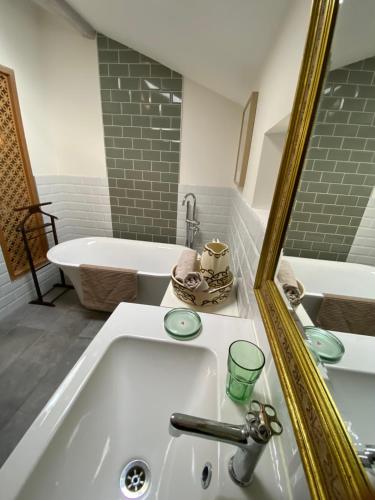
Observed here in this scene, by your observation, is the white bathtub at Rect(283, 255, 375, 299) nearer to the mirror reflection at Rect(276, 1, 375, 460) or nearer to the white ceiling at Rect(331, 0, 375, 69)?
the mirror reflection at Rect(276, 1, 375, 460)

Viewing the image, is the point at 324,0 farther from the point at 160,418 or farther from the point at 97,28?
the point at 97,28

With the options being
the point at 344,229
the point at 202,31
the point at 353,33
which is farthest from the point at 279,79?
the point at 344,229

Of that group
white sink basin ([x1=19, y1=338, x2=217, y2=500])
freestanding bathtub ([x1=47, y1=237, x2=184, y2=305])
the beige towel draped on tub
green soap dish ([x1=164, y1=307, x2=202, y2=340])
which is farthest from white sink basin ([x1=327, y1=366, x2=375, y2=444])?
freestanding bathtub ([x1=47, y1=237, x2=184, y2=305])

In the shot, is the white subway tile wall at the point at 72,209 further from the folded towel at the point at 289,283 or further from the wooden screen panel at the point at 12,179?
the folded towel at the point at 289,283

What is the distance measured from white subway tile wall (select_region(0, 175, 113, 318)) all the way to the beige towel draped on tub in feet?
2.65

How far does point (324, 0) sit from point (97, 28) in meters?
2.25

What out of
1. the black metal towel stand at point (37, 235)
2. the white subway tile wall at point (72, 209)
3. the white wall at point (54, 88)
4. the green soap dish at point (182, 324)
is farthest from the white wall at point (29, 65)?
the green soap dish at point (182, 324)

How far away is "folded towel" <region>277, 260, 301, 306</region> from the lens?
0.56m

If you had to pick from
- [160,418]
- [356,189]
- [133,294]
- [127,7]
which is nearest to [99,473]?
[160,418]

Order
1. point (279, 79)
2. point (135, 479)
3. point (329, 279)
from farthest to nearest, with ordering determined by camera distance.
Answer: point (279, 79), point (135, 479), point (329, 279)

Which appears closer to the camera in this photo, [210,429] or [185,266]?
[210,429]

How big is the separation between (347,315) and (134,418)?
760 mm

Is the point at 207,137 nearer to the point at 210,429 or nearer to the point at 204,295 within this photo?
the point at 204,295

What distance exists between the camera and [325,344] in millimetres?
434
